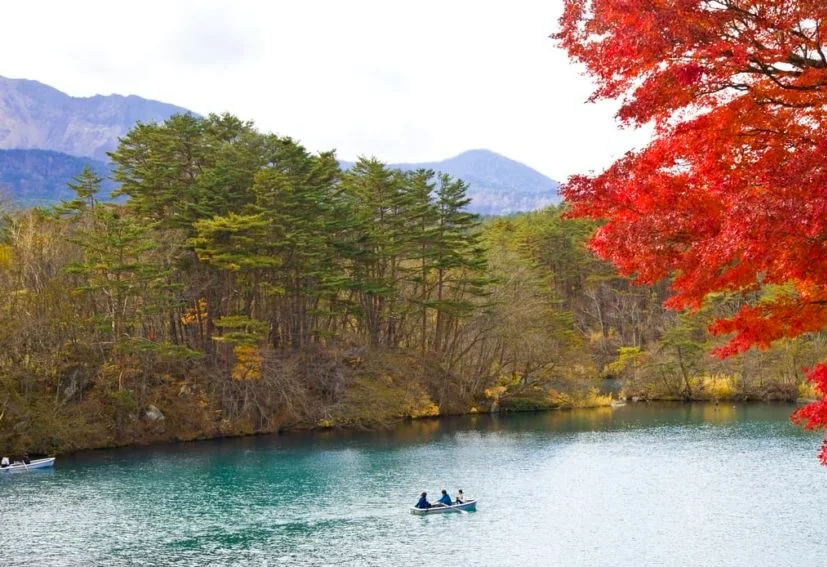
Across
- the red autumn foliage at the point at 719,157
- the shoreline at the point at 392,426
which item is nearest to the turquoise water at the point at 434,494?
the shoreline at the point at 392,426

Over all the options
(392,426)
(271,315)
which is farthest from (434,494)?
(271,315)

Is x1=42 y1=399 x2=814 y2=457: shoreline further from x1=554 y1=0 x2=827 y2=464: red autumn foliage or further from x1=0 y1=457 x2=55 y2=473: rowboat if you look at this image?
x1=554 y1=0 x2=827 y2=464: red autumn foliage

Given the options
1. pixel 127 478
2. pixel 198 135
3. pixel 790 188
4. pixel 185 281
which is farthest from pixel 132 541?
pixel 198 135

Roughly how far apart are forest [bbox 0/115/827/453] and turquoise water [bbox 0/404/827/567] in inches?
120

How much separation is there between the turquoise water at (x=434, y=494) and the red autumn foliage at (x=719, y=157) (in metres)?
11.7

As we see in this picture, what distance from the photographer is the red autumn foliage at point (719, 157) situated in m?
7.12

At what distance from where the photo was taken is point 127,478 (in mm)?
28000

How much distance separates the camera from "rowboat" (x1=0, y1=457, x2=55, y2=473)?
94.3 feet

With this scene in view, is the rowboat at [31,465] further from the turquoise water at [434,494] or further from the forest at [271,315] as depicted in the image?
the forest at [271,315]

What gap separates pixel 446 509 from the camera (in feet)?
75.3

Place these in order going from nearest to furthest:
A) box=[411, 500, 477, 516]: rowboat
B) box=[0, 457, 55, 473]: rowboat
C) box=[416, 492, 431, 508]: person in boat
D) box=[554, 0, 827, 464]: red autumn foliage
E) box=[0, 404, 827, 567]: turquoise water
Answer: box=[554, 0, 827, 464]: red autumn foliage, box=[0, 404, 827, 567]: turquoise water, box=[411, 500, 477, 516]: rowboat, box=[416, 492, 431, 508]: person in boat, box=[0, 457, 55, 473]: rowboat

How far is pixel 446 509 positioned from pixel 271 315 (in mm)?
24124

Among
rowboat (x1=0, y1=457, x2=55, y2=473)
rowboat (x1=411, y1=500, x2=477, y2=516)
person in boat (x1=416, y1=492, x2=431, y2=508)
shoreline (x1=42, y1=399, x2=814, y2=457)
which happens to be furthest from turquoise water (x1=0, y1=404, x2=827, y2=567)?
shoreline (x1=42, y1=399, x2=814, y2=457)

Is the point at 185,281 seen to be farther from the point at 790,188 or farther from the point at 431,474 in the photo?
the point at 790,188
